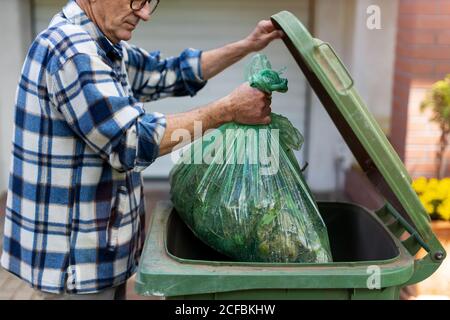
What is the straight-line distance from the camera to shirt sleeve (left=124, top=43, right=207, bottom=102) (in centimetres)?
282

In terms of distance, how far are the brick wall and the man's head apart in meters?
2.51

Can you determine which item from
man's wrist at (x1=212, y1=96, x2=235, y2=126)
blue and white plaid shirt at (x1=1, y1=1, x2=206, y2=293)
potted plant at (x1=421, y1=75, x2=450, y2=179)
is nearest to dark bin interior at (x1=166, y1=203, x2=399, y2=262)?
blue and white plaid shirt at (x1=1, y1=1, x2=206, y2=293)

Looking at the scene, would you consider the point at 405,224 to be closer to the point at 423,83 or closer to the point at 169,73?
the point at 169,73

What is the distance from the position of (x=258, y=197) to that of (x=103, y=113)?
55 centimetres

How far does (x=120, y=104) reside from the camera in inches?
79.8

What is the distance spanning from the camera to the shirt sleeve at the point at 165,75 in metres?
2.82

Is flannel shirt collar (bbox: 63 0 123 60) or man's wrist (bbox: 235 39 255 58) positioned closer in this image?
flannel shirt collar (bbox: 63 0 123 60)

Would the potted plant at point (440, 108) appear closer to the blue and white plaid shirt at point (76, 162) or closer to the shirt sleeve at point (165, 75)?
the shirt sleeve at point (165, 75)

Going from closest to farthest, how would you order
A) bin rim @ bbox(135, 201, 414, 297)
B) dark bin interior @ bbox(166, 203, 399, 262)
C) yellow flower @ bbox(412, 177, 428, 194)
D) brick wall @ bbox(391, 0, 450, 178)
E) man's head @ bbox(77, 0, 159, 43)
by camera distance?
bin rim @ bbox(135, 201, 414, 297) → man's head @ bbox(77, 0, 159, 43) → dark bin interior @ bbox(166, 203, 399, 262) → yellow flower @ bbox(412, 177, 428, 194) → brick wall @ bbox(391, 0, 450, 178)

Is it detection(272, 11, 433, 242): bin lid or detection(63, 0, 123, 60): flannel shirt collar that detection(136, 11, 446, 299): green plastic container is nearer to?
detection(272, 11, 433, 242): bin lid

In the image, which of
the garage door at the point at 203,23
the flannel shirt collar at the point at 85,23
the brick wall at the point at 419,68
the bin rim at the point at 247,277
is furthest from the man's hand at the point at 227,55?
the garage door at the point at 203,23

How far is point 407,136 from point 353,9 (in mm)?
1791

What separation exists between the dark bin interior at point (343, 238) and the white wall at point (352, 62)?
3.17 m

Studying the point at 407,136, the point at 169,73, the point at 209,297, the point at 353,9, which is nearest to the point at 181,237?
the point at 209,297
